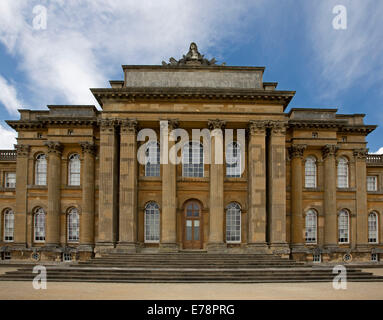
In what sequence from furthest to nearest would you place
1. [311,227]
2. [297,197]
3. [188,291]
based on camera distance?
[311,227] < [297,197] < [188,291]

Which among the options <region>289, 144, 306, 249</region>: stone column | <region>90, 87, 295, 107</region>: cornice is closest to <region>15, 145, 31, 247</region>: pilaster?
<region>90, 87, 295, 107</region>: cornice

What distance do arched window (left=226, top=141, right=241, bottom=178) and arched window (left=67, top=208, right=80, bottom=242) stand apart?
12306mm

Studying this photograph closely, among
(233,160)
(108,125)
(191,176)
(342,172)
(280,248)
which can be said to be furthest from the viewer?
(342,172)

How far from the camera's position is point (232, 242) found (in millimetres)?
28734

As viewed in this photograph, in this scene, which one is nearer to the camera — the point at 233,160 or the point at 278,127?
the point at 278,127

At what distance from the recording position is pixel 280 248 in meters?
27.0

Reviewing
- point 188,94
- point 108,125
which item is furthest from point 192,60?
point 108,125

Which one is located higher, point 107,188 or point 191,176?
point 191,176

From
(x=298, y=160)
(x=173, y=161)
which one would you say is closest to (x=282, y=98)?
(x=298, y=160)

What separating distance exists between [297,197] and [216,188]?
25.1ft

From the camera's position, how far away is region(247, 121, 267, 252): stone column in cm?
2705

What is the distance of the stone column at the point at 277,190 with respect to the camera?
89.2 ft

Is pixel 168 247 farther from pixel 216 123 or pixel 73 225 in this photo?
pixel 73 225
